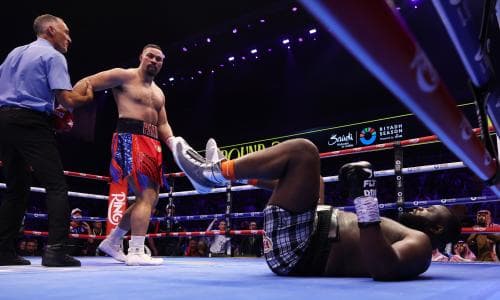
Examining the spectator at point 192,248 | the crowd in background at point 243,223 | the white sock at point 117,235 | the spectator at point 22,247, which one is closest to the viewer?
the white sock at point 117,235

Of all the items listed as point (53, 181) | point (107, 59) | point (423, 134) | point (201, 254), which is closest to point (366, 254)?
point (53, 181)

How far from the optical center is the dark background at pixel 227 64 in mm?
6984

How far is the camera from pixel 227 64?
31.8 feet

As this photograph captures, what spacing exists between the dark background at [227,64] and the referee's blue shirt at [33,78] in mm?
4362

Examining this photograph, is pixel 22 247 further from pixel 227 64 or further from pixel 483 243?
pixel 483 243

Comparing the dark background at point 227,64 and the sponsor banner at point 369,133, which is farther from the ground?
the dark background at point 227,64

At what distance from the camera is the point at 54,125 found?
2500mm

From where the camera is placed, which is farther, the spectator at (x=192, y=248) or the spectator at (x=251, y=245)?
the spectator at (x=192, y=248)

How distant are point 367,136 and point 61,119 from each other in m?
6.32

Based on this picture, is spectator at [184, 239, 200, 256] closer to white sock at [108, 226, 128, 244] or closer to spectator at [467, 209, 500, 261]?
spectator at [467, 209, 500, 261]

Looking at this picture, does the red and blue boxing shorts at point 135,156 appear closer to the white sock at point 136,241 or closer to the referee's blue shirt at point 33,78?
the white sock at point 136,241

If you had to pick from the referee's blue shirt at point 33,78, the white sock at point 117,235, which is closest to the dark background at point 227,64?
the referee's blue shirt at point 33,78

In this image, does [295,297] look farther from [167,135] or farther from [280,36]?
[280,36]

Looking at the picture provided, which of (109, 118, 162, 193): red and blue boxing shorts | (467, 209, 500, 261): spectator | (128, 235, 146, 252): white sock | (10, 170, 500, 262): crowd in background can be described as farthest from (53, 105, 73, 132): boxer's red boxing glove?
(467, 209, 500, 261): spectator
